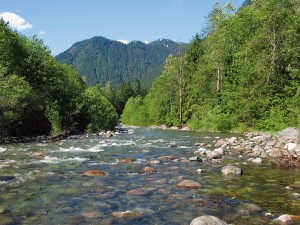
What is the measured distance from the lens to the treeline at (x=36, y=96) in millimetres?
27713

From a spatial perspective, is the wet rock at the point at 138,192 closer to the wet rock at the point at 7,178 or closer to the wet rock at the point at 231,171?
the wet rock at the point at 231,171

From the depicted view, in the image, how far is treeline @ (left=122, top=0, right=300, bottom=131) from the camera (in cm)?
3278

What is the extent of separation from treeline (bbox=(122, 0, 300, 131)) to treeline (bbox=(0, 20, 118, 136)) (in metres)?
16.5

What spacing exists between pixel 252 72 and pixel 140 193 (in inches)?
1159

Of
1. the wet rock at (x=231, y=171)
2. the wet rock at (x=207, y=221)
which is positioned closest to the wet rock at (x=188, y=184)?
the wet rock at (x=231, y=171)

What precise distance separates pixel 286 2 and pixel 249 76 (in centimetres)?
899

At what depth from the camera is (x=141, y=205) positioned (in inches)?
329

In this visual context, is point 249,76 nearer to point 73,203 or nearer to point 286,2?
point 286,2

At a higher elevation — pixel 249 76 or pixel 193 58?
pixel 193 58

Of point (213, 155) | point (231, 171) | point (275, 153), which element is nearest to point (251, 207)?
point (231, 171)

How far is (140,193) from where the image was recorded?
956cm

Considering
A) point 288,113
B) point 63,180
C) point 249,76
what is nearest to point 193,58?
point 249,76

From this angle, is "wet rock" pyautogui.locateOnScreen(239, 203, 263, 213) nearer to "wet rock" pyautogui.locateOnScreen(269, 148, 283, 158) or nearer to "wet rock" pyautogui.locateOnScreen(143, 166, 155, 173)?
"wet rock" pyautogui.locateOnScreen(143, 166, 155, 173)

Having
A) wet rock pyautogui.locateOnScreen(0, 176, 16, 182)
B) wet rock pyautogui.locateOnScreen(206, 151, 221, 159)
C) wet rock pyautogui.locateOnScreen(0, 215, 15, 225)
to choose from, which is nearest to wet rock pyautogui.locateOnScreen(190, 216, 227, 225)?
wet rock pyautogui.locateOnScreen(0, 215, 15, 225)
